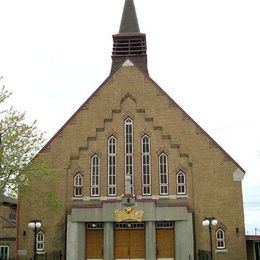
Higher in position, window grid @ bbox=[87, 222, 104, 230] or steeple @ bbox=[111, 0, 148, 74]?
steeple @ bbox=[111, 0, 148, 74]

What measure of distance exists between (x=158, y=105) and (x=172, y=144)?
118 inches

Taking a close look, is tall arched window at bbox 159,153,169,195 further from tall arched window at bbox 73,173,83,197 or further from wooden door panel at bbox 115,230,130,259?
tall arched window at bbox 73,173,83,197

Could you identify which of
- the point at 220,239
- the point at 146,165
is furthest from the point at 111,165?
the point at 220,239

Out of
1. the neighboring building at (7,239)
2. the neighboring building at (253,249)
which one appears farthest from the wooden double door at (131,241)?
the neighboring building at (7,239)

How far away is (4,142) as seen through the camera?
27.5 metres

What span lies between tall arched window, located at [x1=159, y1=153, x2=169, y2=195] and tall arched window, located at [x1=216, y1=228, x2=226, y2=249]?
4.17 m

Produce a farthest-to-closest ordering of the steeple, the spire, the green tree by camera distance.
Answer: the spire → the steeple → the green tree

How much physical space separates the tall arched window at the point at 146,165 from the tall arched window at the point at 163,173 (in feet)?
2.63

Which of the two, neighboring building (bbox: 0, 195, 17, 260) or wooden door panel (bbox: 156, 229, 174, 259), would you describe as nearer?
wooden door panel (bbox: 156, 229, 174, 259)

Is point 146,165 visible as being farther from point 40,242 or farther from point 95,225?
point 40,242

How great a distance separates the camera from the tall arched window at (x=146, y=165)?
33.6 metres

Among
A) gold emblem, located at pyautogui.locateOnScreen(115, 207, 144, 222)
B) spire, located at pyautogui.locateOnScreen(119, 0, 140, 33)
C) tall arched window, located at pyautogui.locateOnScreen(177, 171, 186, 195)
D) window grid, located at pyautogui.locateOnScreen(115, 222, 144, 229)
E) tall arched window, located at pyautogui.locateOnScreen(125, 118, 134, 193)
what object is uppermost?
spire, located at pyautogui.locateOnScreen(119, 0, 140, 33)

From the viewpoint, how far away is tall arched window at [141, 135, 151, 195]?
3362 cm

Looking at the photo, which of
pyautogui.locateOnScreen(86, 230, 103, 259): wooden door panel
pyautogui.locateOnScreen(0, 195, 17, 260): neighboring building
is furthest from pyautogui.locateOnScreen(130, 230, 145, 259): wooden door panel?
pyautogui.locateOnScreen(0, 195, 17, 260): neighboring building
